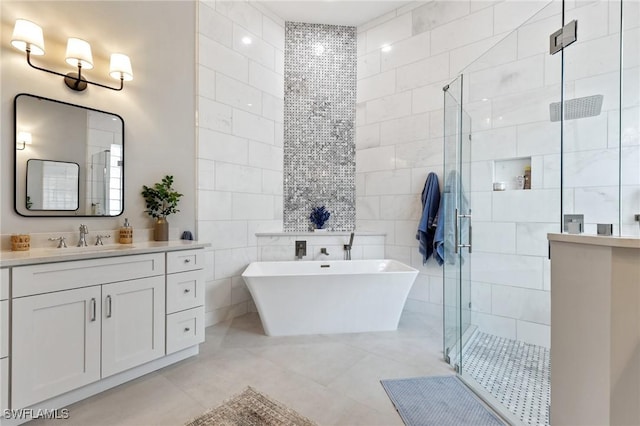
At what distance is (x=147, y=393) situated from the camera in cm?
185

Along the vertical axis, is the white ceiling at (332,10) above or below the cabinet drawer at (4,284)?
above

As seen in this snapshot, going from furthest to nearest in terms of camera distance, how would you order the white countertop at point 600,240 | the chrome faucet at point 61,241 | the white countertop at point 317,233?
the white countertop at point 317,233 < the chrome faucet at point 61,241 < the white countertop at point 600,240

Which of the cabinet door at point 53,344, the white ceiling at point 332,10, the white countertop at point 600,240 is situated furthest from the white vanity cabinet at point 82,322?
the white ceiling at point 332,10

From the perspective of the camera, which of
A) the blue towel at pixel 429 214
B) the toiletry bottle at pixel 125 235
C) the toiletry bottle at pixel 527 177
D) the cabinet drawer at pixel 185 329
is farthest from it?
the blue towel at pixel 429 214

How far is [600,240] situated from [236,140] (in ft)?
9.76

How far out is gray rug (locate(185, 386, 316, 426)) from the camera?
159 cm

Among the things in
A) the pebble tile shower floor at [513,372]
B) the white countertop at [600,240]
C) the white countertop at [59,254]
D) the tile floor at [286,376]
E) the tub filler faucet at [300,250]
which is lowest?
the tile floor at [286,376]

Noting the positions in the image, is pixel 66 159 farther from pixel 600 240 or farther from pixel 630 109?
pixel 630 109

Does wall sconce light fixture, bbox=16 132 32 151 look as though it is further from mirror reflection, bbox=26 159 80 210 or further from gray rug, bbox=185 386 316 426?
gray rug, bbox=185 386 316 426

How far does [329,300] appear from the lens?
2725mm

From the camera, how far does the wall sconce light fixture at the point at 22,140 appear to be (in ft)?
6.09

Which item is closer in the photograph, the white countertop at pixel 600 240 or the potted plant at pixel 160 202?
the white countertop at pixel 600 240

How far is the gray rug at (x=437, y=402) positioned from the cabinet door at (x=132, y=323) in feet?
5.14

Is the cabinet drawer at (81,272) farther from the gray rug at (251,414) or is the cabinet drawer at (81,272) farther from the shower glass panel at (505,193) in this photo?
the shower glass panel at (505,193)
